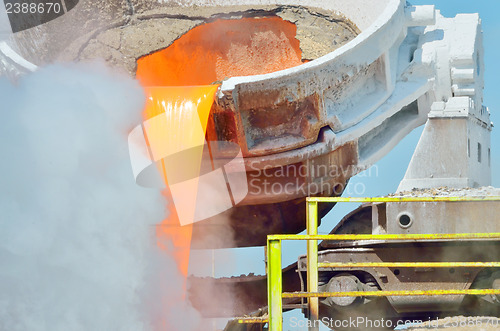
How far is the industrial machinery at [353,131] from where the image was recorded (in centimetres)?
532

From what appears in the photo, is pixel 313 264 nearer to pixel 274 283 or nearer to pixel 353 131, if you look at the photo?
pixel 274 283

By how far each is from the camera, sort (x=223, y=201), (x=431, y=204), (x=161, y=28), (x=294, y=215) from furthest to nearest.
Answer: (x=161, y=28) < (x=294, y=215) < (x=223, y=201) < (x=431, y=204)

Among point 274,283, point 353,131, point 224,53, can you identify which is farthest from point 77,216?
point 224,53

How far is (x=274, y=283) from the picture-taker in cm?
432

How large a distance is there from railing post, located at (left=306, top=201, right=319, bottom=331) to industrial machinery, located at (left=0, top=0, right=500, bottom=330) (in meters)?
0.45

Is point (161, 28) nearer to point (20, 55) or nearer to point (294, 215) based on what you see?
point (20, 55)

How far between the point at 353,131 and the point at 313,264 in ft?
5.01

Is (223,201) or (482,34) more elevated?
(482,34)

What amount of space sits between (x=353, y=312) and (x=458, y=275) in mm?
708

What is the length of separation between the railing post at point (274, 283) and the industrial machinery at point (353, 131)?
107cm

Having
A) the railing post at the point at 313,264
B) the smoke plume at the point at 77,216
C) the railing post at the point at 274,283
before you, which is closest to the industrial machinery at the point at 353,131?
the railing post at the point at 313,264

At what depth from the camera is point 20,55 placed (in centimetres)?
618

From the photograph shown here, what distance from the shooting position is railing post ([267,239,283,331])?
4270mm

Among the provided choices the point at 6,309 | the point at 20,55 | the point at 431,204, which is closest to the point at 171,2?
the point at 20,55
